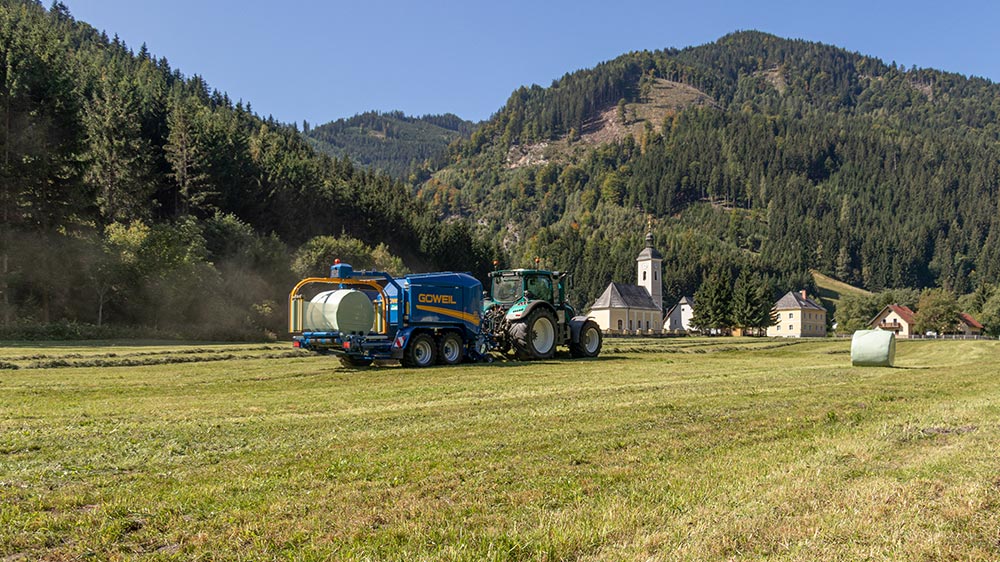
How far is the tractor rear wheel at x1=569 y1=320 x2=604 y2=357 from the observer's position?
85.0 ft

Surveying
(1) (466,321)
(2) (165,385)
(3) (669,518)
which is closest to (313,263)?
(1) (466,321)

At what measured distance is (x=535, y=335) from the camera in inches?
950

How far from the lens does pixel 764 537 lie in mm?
4484

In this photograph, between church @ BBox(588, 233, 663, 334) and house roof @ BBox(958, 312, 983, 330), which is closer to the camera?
church @ BBox(588, 233, 663, 334)

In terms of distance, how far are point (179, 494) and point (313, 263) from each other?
51.5m

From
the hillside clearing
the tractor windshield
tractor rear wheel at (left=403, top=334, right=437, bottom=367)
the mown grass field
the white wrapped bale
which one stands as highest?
the hillside clearing

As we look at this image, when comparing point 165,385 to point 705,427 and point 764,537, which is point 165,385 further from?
point 764,537

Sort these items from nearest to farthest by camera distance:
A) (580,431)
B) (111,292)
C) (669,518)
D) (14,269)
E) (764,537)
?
(764,537) → (669,518) → (580,431) → (14,269) → (111,292)

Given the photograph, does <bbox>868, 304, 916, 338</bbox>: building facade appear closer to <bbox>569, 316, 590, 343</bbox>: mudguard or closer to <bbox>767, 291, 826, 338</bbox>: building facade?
<bbox>767, 291, 826, 338</bbox>: building facade

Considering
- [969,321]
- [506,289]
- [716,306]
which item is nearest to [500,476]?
[506,289]

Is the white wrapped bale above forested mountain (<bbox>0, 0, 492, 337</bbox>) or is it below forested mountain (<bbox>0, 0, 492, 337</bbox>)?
below

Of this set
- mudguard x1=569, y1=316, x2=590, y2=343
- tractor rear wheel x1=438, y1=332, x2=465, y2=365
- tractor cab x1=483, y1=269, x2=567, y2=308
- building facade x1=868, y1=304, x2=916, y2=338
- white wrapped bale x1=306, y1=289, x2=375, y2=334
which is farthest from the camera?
building facade x1=868, y1=304, x2=916, y2=338

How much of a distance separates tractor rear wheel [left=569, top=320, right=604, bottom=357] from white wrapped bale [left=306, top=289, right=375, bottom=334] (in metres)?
9.05

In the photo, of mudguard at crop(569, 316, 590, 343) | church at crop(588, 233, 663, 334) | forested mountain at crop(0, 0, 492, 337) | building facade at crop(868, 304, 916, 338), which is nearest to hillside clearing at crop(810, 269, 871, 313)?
building facade at crop(868, 304, 916, 338)
